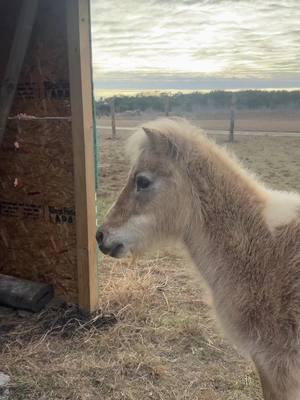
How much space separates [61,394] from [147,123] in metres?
1.89

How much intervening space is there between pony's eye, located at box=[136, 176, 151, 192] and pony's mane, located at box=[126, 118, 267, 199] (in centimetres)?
13

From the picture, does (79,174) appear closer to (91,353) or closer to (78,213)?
(78,213)

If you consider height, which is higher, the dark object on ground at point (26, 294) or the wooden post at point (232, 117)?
the wooden post at point (232, 117)

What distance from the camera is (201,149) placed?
2.39 metres

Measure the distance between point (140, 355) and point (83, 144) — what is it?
1723 millimetres

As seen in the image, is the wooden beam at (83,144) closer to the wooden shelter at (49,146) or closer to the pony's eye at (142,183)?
the wooden shelter at (49,146)

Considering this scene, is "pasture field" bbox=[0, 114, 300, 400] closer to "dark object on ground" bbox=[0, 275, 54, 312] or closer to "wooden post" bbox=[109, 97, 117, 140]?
"dark object on ground" bbox=[0, 275, 54, 312]

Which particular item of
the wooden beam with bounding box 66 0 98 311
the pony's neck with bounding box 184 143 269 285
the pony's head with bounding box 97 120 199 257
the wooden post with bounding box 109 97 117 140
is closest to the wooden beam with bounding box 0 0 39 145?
the wooden beam with bounding box 66 0 98 311

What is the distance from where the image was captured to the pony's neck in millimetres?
2256

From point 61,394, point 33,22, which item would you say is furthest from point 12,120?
point 61,394

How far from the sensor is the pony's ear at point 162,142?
2.36 meters

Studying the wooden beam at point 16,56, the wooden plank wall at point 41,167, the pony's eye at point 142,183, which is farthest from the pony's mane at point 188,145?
the wooden beam at point 16,56

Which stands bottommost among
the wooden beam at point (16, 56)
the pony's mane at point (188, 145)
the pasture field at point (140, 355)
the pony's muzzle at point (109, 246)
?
the pasture field at point (140, 355)

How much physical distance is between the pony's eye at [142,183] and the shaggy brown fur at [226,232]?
0.01m
